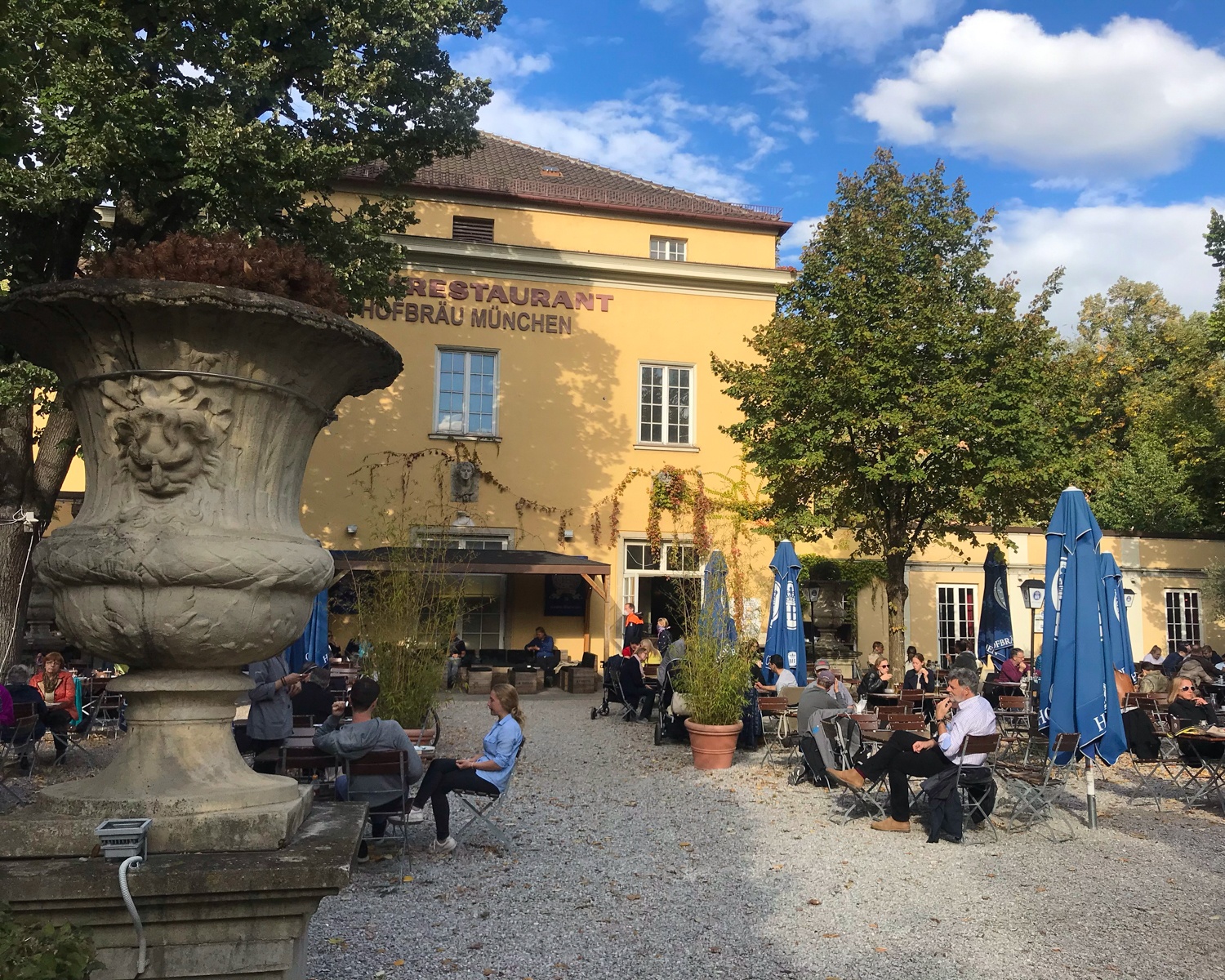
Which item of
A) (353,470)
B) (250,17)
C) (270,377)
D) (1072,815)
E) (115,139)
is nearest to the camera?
(270,377)

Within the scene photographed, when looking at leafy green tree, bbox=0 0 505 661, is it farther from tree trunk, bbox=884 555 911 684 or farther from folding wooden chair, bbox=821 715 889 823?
tree trunk, bbox=884 555 911 684

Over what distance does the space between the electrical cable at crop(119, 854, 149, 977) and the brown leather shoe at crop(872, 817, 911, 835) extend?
19.6 ft

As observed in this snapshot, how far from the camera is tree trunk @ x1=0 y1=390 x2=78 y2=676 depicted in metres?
10.9

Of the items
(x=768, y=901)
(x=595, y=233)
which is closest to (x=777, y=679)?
(x=768, y=901)

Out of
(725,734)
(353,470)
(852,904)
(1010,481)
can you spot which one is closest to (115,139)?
(725,734)

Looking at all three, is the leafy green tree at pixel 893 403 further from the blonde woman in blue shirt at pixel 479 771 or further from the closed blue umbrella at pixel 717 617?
the blonde woman in blue shirt at pixel 479 771

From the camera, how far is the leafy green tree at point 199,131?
9.52 meters

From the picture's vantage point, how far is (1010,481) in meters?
15.8

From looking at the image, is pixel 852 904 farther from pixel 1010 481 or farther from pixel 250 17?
pixel 1010 481

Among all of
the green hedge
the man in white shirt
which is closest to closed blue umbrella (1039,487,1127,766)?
the man in white shirt

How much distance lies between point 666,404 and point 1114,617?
1247 cm

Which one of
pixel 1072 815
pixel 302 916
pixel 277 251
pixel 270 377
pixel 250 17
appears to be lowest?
pixel 1072 815

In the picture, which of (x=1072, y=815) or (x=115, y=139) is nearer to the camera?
(x=1072, y=815)

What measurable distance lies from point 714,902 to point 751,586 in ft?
49.6
